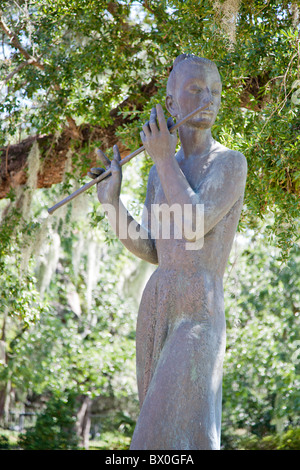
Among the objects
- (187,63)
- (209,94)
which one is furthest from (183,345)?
(187,63)

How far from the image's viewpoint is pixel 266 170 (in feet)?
19.0

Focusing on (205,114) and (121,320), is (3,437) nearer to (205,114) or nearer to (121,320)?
(121,320)

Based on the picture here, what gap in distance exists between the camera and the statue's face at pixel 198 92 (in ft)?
10.2

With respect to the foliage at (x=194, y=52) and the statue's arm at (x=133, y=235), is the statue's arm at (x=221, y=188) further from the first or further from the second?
the foliage at (x=194, y=52)

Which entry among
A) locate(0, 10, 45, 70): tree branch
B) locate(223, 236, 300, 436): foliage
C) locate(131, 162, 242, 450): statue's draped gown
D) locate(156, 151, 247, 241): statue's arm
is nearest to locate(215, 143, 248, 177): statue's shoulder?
locate(156, 151, 247, 241): statue's arm

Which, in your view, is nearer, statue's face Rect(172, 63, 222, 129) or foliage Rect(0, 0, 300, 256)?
statue's face Rect(172, 63, 222, 129)

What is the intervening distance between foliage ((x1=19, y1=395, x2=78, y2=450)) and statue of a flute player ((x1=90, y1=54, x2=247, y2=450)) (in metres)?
11.0

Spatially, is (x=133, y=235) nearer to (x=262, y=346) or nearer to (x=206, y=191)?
(x=206, y=191)

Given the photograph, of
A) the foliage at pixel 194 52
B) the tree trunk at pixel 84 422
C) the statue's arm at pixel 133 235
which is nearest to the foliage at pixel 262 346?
the tree trunk at pixel 84 422

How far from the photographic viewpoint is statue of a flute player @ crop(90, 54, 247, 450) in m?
2.65

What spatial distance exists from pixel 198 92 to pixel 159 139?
0.32m

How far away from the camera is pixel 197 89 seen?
313 centimetres

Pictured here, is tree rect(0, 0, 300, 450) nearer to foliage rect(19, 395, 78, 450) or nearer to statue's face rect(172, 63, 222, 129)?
statue's face rect(172, 63, 222, 129)

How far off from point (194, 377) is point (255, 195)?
3379 millimetres
